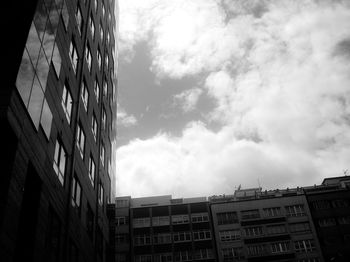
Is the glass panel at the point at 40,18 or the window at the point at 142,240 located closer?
the glass panel at the point at 40,18

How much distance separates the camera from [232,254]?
59969mm

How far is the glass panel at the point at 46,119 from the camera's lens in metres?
17.6

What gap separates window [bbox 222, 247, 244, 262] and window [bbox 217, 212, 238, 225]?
445 centimetres

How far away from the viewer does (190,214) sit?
6512 cm

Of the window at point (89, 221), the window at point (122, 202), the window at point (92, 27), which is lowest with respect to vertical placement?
the window at point (89, 221)

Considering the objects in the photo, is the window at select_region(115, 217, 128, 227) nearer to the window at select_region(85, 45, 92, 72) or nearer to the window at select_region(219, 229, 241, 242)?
the window at select_region(219, 229, 241, 242)

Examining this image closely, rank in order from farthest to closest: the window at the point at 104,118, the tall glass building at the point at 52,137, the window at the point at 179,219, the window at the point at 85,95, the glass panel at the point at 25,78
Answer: the window at the point at 179,219 < the window at the point at 104,118 < the window at the point at 85,95 < the glass panel at the point at 25,78 < the tall glass building at the point at 52,137

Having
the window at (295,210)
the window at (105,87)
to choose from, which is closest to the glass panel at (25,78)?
the window at (105,87)

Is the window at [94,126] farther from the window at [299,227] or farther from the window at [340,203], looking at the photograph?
the window at [340,203]

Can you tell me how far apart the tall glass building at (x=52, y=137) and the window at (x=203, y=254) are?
97.6ft

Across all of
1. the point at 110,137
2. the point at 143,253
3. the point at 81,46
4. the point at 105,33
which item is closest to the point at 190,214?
the point at 143,253

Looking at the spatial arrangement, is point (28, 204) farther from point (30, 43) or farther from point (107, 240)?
point (107, 240)

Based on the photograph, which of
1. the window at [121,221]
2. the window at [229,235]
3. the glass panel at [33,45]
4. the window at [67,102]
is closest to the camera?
the glass panel at [33,45]

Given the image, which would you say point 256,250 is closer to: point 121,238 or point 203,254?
→ point 203,254
